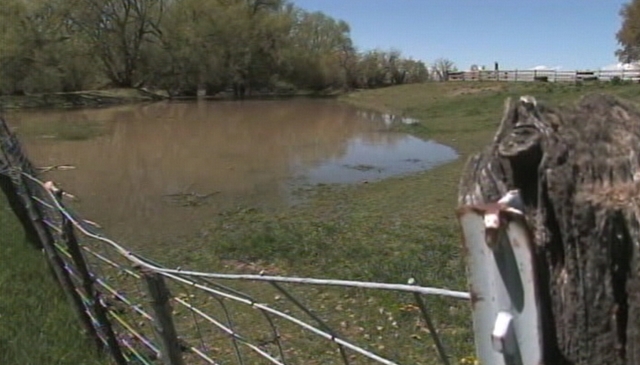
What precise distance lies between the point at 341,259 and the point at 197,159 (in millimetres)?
11919

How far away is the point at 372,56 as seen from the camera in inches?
2817

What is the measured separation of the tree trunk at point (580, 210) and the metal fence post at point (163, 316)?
66.2 inches

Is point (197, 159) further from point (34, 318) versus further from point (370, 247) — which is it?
point (34, 318)

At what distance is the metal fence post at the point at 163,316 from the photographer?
2.44 metres

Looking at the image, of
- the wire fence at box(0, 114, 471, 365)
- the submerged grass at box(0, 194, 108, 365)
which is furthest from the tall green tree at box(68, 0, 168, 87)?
the wire fence at box(0, 114, 471, 365)

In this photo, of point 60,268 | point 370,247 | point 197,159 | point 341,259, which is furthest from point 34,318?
point 197,159

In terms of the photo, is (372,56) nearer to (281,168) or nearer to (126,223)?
(281,168)

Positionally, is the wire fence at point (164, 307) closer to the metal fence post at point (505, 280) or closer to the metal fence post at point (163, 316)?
the metal fence post at point (163, 316)

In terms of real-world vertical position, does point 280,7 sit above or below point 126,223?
above

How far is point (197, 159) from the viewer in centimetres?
1834

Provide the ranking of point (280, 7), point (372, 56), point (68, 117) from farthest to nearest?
point (372, 56) < point (280, 7) < point (68, 117)

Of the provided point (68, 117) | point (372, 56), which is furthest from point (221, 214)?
point (372, 56)

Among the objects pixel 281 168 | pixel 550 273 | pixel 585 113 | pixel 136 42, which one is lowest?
pixel 281 168

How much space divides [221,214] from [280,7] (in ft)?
192
